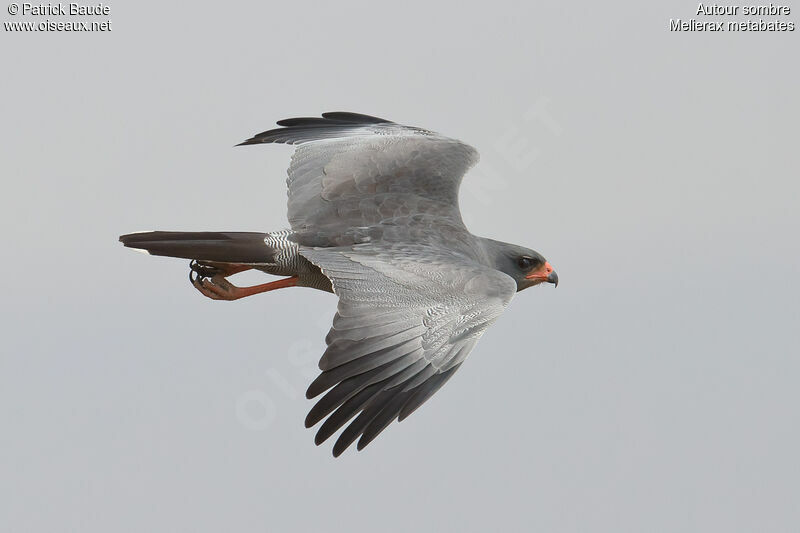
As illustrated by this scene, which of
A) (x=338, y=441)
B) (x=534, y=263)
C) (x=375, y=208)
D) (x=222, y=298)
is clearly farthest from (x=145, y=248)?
(x=534, y=263)

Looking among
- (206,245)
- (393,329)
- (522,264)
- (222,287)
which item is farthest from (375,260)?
(522,264)

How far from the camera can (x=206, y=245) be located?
1207 cm

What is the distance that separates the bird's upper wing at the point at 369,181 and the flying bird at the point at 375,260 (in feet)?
0.04

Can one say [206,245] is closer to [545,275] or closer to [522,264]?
[522,264]

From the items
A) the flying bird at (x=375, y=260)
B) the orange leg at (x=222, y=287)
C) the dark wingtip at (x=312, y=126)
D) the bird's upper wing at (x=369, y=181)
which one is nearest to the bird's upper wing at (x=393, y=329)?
the flying bird at (x=375, y=260)

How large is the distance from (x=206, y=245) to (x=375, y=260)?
5.44 feet

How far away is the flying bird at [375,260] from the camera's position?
34.0 feet

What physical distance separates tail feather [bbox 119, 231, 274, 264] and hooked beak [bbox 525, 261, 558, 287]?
2877 mm

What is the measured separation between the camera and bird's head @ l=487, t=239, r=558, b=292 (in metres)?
13.3

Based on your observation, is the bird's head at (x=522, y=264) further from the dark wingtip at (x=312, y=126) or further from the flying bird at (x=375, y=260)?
the dark wingtip at (x=312, y=126)

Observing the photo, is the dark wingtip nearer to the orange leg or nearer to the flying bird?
the flying bird

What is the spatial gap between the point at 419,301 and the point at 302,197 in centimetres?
256

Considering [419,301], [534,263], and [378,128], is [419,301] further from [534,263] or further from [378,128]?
[378,128]

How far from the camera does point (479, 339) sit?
35.6ft
